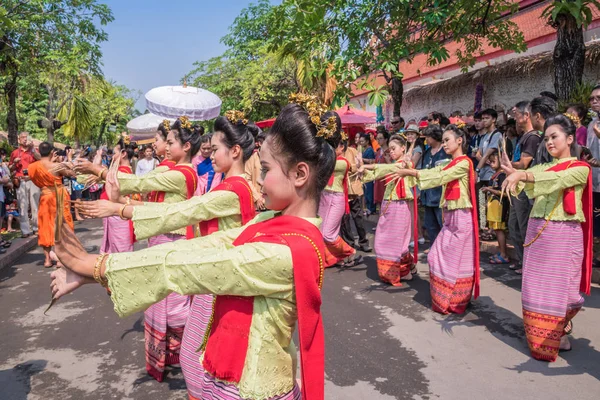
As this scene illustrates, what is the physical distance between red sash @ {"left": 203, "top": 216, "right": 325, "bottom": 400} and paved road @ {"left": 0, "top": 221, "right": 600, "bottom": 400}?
6.07 ft

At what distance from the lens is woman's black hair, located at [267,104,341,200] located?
1.69 m

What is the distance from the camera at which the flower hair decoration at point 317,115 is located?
171 centimetres

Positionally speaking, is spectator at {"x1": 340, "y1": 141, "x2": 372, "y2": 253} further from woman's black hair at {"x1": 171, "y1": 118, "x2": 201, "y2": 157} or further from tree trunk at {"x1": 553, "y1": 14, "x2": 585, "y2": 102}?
woman's black hair at {"x1": 171, "y1": 118, "x2": 201, "y2": 157}

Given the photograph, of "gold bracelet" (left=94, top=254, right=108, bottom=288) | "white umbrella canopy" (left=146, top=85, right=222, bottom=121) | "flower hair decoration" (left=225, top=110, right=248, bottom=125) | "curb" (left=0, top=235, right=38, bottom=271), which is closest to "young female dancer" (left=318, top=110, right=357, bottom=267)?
"white umbrella canopy" (left=146, top=85, right=222, bottom=121)

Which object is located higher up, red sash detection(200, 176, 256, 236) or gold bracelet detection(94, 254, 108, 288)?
red sash detection(200, 176, 256, 236)

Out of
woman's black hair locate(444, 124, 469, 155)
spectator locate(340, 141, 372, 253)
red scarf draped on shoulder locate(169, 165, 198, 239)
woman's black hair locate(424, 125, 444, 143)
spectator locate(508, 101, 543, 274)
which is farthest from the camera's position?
spectator locate(340, 141, 372, 253)

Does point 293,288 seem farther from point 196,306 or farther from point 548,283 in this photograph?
point 548,283

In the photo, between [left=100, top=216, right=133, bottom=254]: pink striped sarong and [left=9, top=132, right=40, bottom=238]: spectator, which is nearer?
[left=100, top=216, right=133, bottom=254]: pink striped sarong

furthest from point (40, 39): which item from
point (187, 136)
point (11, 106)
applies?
point (187, 136)

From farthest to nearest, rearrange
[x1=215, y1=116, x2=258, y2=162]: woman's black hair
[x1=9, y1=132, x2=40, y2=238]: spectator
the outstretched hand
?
[x1=9, y1=132, x2=40, y2=238]: spectator, [x1=215, y1=116, x2=258, y2=162]: woman's black hair, the outstretched hand

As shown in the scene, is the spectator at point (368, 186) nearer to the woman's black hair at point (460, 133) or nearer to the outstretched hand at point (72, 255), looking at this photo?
the woman's black hair at point (460, 133)

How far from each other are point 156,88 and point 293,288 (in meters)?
6.44

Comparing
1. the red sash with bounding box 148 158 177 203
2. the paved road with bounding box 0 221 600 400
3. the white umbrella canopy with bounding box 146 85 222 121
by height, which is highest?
the white umbrella canopy with bounding box 146 85 222 121

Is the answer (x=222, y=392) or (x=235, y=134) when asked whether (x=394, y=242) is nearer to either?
(x=235, y=134)
